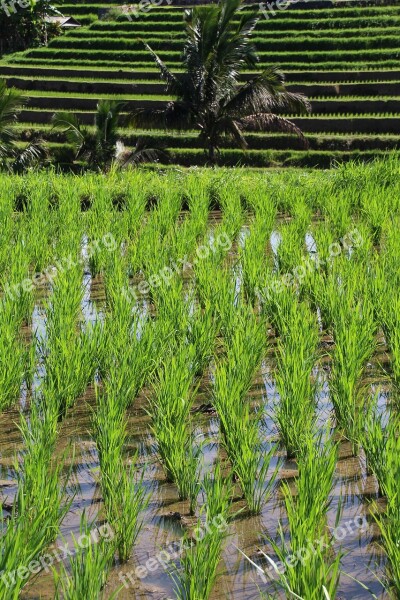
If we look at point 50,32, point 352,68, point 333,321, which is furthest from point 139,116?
point 50,32

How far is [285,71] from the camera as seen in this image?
843 inches

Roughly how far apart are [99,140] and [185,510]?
12.0m

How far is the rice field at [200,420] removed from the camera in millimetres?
2643

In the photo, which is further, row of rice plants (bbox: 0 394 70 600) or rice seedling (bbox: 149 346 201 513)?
rice seedling (bbox: 149 346 201 513)

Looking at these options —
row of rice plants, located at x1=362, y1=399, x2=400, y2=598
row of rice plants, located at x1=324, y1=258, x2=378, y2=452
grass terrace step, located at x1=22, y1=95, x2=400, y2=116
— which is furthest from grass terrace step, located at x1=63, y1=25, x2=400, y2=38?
row of rice plants, located at x1=362, y1=399, x2=400, y2=598

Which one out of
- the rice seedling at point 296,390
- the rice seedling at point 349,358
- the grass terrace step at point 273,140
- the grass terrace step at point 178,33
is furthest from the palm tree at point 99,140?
the rice seedling at point 296,390

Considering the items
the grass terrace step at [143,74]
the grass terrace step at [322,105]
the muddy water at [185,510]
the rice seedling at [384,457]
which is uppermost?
the grass terrace step at [143,74]

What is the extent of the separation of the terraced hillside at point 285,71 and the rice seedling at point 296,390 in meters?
13.2

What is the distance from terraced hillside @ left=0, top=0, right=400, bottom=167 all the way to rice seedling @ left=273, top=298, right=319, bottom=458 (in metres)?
13.2

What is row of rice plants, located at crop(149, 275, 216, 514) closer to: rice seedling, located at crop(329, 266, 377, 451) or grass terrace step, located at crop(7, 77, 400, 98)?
rice seedling, located at crop(329, 266, 377, 451)

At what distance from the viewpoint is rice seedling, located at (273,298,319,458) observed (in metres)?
3.40

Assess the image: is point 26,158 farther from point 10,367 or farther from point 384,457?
point 384,457

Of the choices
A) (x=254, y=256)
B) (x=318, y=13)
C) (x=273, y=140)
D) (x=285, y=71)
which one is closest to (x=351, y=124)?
(x=273, y=140)

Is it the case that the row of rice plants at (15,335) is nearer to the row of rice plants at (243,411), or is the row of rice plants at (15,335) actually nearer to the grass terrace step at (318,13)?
the row of rice plants at (243,411)
